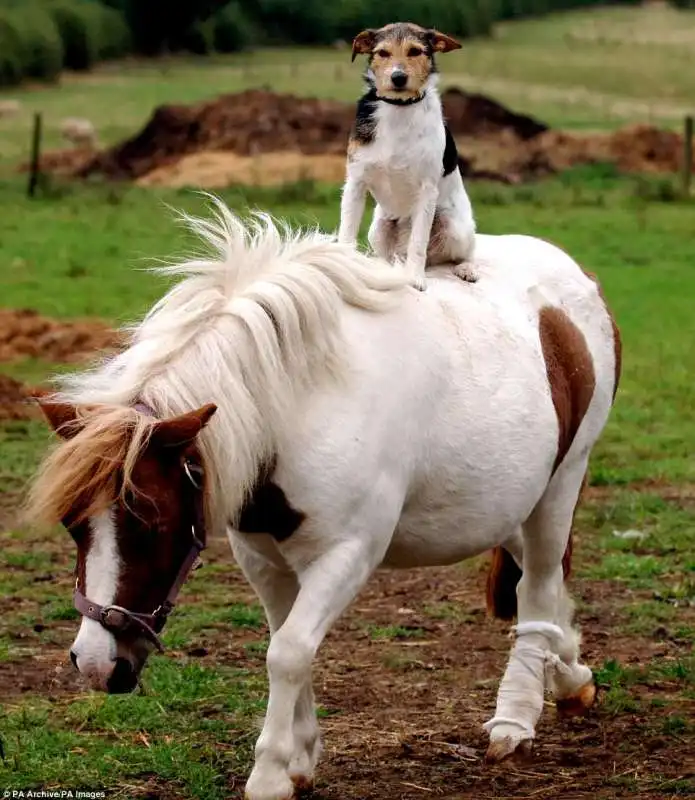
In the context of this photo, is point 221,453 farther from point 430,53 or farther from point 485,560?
point 485,560

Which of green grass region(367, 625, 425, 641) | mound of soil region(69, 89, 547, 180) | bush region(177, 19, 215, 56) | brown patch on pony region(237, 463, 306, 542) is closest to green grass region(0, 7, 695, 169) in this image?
bush region(177, 19, 215, 56)

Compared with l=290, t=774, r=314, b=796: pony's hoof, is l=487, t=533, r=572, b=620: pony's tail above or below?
above

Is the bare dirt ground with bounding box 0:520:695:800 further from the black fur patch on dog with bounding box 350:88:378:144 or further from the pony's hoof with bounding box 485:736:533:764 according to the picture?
the black fur patch on dog with bounding box 350:88:378:144

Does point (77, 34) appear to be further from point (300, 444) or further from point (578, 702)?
point (300, 444)

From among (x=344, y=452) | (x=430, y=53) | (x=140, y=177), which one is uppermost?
(x=430, y=53)

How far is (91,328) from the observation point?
13.9 metres

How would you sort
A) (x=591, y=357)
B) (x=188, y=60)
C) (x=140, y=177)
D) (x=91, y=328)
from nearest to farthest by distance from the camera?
(x=591, y=357)
(x=91, y=328)
(x=140, y=177)
(x=188, y=60)

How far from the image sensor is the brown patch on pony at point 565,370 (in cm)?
576

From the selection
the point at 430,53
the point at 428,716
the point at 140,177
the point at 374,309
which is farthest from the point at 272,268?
the point at 140,177

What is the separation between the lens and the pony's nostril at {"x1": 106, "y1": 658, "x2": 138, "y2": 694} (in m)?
4.36

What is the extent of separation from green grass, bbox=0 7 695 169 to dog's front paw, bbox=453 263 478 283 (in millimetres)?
24535

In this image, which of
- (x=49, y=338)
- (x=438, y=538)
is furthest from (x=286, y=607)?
(x=49, y=338)

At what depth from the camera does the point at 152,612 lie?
14.6ft

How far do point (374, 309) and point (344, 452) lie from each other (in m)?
0.59
